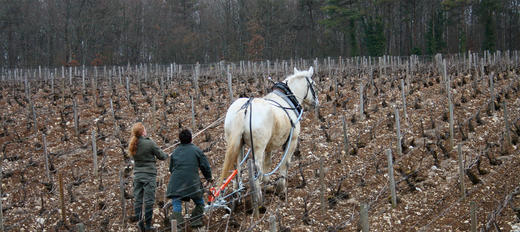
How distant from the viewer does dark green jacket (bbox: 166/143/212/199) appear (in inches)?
206

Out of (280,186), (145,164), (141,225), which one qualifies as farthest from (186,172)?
(280,186)

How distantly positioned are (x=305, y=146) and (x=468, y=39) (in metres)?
40.6

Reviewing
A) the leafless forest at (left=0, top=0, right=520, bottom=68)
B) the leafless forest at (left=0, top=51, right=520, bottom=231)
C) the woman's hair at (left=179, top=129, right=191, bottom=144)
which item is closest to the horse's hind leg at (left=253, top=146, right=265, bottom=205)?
the leafless forest at (left=0, top=51, right=520, bottom=231)

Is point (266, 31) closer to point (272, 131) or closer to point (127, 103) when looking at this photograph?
point (127, 103)

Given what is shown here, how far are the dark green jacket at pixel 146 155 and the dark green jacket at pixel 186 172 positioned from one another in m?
0.36

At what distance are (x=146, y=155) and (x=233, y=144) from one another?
1.14 metres

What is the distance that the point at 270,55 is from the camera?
44250 millimetres

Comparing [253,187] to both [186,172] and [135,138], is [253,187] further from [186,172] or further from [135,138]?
[135,138]

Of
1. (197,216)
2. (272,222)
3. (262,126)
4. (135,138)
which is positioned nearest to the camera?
(272,222)

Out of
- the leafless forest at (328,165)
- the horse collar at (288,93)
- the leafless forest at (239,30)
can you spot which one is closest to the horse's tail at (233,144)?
the leafless forest at (328,165)

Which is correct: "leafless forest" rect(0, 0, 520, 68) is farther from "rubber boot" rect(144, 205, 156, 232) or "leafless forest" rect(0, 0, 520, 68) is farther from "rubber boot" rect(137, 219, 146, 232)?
"rubber boot" rect(144, 205, 156, 232)

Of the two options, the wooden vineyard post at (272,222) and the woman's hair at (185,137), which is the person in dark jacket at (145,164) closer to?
the woman's hair at (185,137)

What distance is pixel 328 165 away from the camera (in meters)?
8.58

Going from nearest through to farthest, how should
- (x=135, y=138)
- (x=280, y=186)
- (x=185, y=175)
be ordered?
1. (x=185, y=175)
2. (x=135, y=138)
3. (x=280, y=186)
